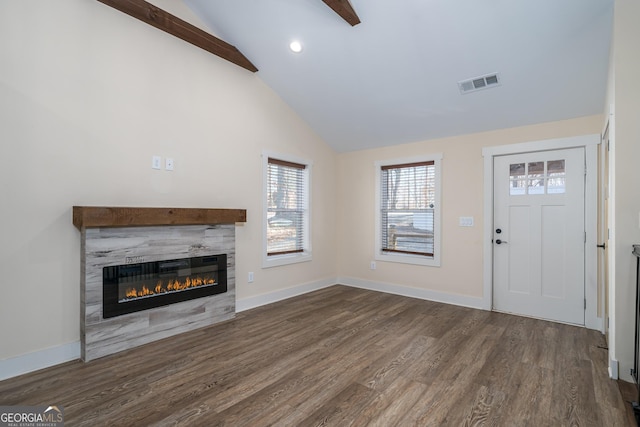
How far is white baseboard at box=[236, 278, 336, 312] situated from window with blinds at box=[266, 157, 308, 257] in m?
0.55

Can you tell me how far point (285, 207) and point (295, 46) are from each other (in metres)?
2.18

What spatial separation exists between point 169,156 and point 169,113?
0.46 meters

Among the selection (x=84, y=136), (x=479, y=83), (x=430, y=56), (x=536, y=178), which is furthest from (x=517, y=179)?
(x=84, y=136)

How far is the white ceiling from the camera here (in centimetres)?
280

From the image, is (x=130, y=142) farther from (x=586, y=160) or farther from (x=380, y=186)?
(x=586, y=160)

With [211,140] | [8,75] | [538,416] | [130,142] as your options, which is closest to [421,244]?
[538,416]

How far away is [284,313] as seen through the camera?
155 inches

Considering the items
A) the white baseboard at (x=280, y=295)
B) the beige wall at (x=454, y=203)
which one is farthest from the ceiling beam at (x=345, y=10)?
the white baseboard at (x=280, y=295)

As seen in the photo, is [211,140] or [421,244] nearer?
[211,140]

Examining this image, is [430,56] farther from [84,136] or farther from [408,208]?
[84,136]

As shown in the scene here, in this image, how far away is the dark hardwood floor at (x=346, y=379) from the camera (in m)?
1.96

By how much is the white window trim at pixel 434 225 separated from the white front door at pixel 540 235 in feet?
2.35

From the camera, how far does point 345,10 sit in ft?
9.74

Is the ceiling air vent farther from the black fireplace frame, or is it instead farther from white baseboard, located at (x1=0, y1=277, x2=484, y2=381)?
the black fireplace frame
